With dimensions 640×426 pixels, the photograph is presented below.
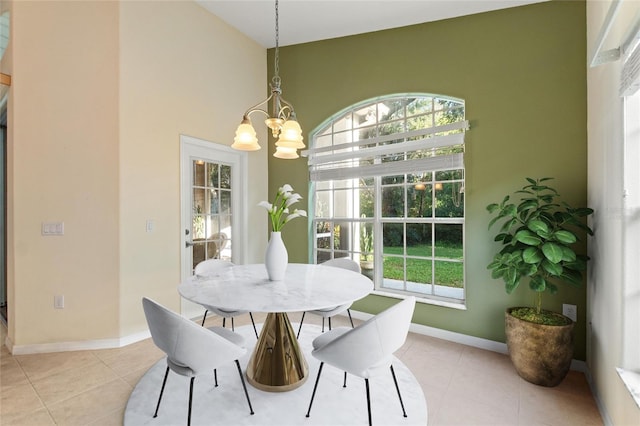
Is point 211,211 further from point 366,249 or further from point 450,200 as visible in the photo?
point 450,200

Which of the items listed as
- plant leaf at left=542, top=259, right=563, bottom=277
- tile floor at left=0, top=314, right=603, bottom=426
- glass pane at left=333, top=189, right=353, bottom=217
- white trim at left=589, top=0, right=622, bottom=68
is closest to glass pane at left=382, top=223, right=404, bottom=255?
glass pane at left=333, top=189, right=353, bottom=217

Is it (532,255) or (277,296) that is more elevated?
(532,255)

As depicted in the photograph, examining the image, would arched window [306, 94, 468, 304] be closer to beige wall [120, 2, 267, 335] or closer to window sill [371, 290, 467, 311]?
window sill [371, 290, 467, 311]

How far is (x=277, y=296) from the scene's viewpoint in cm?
173

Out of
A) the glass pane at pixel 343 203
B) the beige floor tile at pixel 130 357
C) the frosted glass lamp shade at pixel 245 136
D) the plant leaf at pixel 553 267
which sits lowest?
the beige floor tile at pixel 130 357

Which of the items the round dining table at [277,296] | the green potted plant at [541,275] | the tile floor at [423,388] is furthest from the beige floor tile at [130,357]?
the green potted plant at [541,275]

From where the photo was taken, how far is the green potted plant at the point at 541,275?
7.02 ft

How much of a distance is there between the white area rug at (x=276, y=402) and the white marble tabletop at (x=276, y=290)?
29.2 inches

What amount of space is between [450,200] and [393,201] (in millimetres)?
606

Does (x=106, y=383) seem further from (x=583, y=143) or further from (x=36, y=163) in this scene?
(x=583, y=143)

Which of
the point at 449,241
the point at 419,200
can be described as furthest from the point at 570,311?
the point at 419,200

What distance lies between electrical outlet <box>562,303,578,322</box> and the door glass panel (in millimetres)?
3522

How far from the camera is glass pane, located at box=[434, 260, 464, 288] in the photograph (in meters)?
3.09

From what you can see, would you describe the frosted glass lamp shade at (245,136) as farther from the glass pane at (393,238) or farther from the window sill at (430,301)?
the window sill at (430,301)
